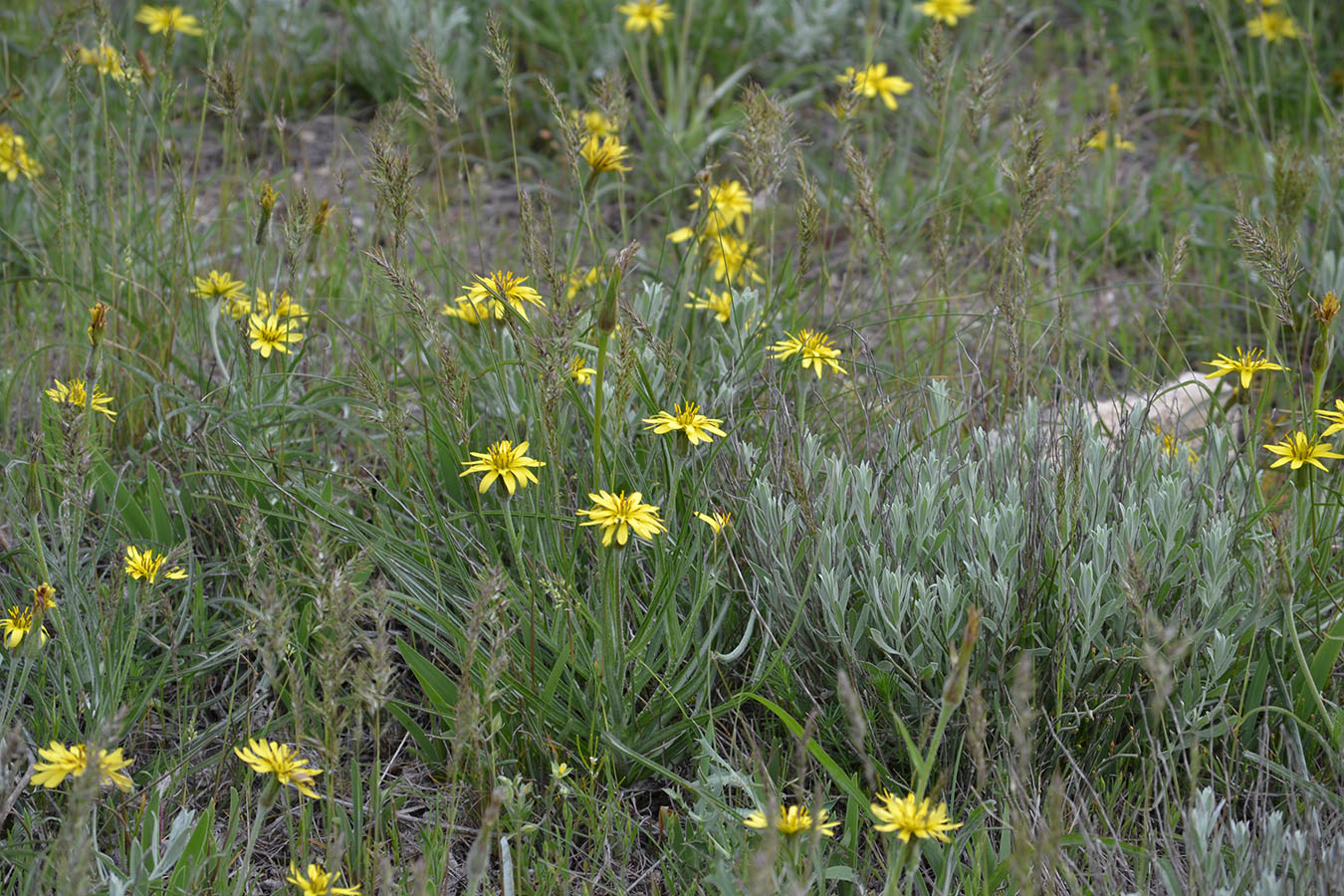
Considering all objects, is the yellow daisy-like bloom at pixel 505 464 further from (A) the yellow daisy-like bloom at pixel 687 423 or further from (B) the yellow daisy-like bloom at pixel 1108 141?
(B) the yellow daisy-like bloom at pixel 1108 141

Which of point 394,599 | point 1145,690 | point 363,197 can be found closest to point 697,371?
point 394,599

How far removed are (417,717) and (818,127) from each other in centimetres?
333

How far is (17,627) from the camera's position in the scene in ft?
6.05

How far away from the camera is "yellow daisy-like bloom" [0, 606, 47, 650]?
177 cm

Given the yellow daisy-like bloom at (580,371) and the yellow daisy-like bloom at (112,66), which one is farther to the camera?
the yellow daisy-like bloom at (112,66)

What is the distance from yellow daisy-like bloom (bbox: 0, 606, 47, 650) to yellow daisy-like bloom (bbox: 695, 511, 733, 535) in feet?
3.18

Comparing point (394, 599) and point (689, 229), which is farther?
point (689, 229)

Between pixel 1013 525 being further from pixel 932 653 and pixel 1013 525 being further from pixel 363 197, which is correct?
pixel 363 197

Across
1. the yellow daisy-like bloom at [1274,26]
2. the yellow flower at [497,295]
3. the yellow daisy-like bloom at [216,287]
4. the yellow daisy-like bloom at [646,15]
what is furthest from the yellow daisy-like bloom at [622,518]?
the yellow daisy-like bloom at [1274,26]

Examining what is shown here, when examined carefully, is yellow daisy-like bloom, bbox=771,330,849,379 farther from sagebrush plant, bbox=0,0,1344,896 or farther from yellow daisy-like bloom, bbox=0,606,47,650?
yellow daisy-like bloom, bbox=0,606,47,650

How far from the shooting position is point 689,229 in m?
3.08

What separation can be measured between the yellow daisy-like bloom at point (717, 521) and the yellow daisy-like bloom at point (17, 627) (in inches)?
38.2

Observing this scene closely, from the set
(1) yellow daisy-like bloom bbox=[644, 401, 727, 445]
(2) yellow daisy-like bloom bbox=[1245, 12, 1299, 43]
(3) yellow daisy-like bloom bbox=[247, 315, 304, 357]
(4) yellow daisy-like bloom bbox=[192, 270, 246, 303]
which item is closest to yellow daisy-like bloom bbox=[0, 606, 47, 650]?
(3) yellow daisy-like bloom bbox=[247, 315, 304, 357]

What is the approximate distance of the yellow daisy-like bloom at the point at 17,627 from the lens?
5.80ft
